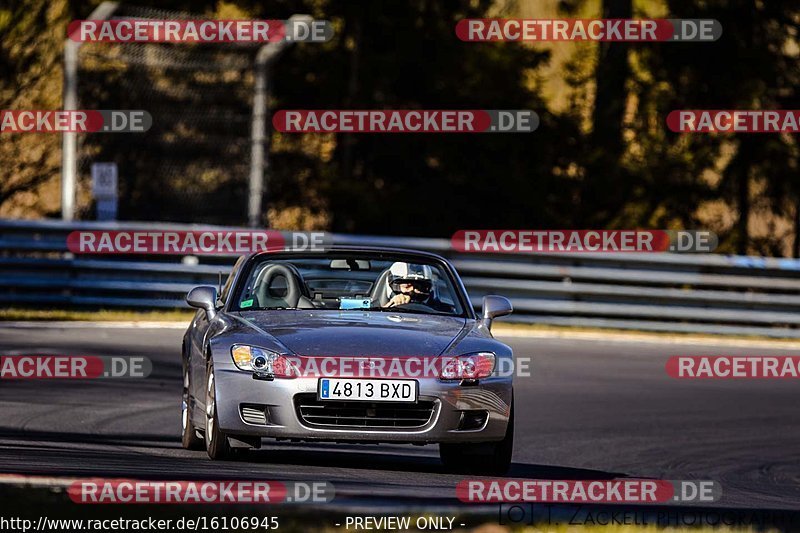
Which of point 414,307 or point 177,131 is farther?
point 177,131

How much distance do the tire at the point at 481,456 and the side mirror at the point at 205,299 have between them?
1.63 m

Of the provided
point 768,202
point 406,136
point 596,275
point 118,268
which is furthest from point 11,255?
point 768,202

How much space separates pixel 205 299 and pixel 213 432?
1.23 m

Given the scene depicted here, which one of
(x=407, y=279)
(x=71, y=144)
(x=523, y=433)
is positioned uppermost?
(x=71, y=144)

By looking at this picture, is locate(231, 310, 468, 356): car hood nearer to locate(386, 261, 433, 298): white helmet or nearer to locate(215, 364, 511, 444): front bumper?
locate(215, 364, 511, 444): front bumper

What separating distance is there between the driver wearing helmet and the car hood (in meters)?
0.31

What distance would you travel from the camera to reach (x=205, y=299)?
1066 cm

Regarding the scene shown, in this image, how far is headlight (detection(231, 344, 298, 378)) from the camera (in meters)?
9.34

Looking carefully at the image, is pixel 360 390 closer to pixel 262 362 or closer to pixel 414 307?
pixel 262 362

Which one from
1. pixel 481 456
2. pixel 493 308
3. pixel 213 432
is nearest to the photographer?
pixel 213 432

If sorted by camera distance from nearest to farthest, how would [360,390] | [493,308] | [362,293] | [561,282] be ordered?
[360,390], [493,308], [362,293], [561,282]

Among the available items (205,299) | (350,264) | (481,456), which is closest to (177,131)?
(350,264)

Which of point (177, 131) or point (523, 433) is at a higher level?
point (177, 131)

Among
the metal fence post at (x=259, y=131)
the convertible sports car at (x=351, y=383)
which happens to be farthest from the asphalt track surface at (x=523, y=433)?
the metal fence post at (x=259, y=131)
